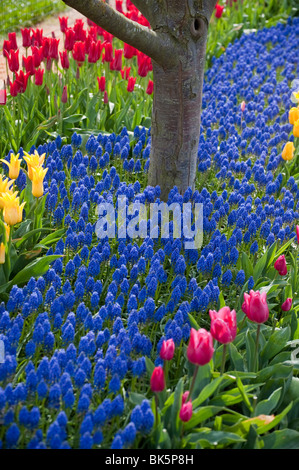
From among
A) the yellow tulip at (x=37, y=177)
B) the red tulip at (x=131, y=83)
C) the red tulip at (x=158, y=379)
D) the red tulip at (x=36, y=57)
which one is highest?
the red tulip at (x=36, y=57)

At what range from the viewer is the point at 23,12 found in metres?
8.07

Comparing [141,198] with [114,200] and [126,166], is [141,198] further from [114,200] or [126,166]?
[126,166]

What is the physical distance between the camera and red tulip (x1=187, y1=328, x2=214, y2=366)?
196cm

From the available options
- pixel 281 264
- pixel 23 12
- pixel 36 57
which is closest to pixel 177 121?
pixel 281 264

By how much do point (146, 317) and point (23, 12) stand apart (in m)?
6.70

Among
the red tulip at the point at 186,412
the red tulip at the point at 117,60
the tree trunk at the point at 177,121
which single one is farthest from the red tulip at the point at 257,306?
the red tulip at the point at 117,60

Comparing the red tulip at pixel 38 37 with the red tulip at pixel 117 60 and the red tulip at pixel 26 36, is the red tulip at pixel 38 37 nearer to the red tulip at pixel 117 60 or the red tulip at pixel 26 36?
the red tulip at pixel 26 36

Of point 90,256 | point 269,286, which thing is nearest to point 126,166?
point 90,256

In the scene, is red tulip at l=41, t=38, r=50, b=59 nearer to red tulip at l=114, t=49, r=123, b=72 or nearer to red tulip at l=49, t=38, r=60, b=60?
red tulip at l=49, t=38, r=60, b=60

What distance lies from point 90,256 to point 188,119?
110 centimetres

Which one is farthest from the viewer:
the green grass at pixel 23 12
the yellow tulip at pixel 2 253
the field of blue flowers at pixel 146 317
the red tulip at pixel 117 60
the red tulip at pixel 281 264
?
the green grass at pixel 23 12

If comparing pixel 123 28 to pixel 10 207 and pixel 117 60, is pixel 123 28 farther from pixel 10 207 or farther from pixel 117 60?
pixel 117 60

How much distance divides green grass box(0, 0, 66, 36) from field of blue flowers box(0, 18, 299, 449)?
4.08m

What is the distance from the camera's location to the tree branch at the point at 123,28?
2.89 meters
